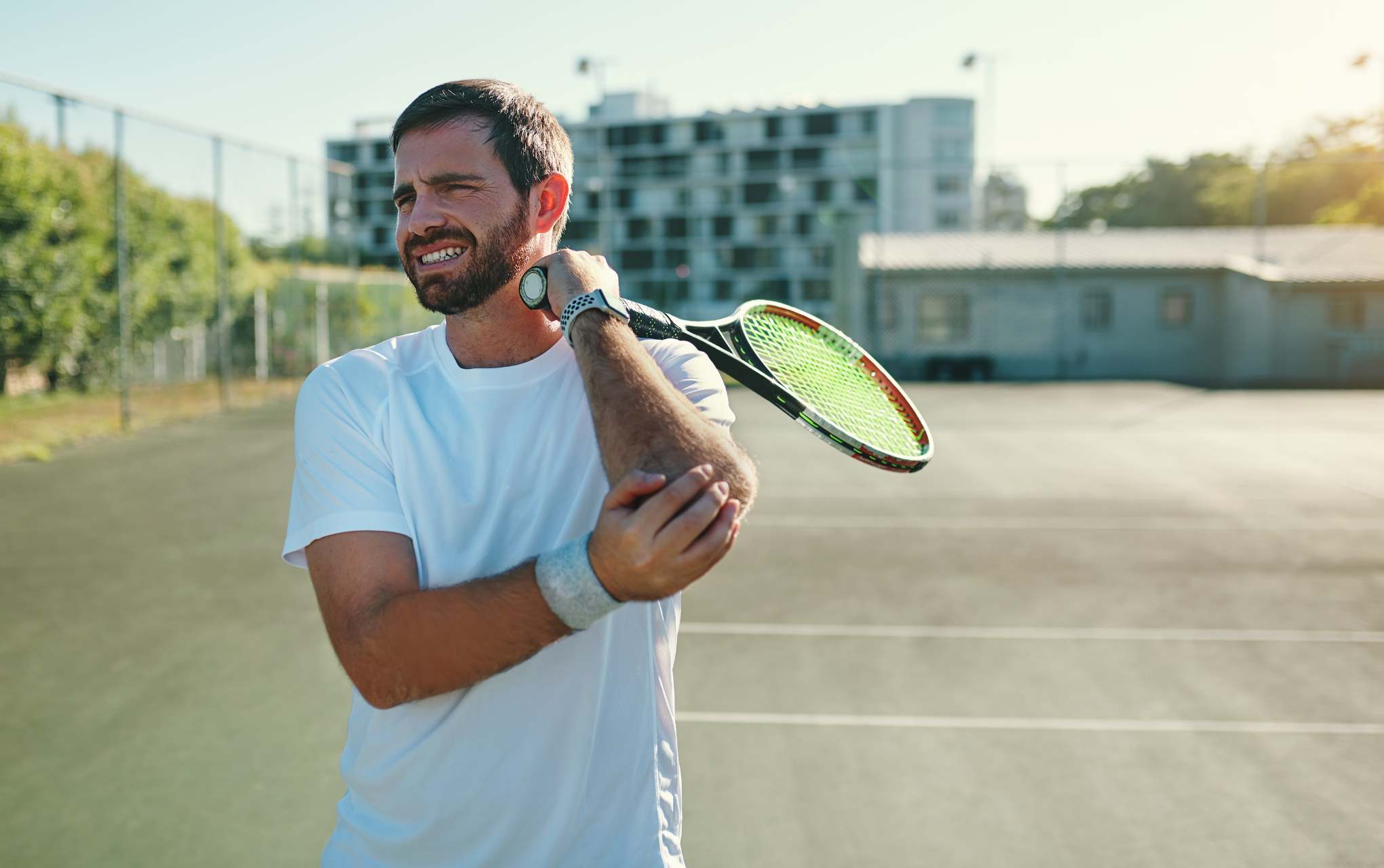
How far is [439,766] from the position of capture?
1.49m

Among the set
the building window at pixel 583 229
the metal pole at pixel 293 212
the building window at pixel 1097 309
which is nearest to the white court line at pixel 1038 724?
the metal pole at pixel 293 212

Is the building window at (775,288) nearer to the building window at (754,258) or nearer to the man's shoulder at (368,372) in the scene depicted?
the building window at (754,258)

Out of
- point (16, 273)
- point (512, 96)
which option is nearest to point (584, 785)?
point (512, 96)

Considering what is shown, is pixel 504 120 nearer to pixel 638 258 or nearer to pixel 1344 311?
pixel 1344 311

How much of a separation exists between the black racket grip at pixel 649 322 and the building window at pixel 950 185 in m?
67.7

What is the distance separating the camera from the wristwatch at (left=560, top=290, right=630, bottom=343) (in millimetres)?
1342

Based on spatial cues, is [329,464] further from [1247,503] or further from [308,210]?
[308,210]

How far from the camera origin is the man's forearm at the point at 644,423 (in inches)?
44.7

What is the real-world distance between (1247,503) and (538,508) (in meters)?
9.50

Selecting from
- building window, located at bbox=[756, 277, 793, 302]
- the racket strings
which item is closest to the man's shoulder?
the racket strings

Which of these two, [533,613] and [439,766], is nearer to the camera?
[533,613]

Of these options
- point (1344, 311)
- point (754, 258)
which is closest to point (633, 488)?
point (1344, 311)

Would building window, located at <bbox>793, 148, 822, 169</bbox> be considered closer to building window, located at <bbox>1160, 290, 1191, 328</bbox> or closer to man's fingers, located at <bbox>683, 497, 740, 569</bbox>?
building window, located at <bbox>1160, 290, 1191, 328</bbox>

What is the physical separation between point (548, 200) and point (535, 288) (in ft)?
0.73
